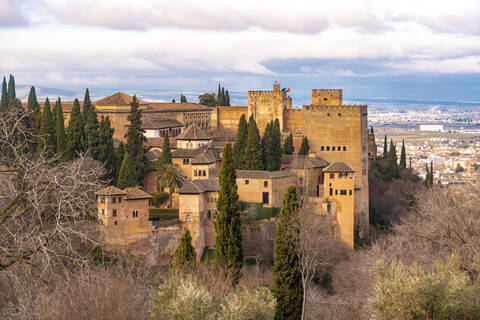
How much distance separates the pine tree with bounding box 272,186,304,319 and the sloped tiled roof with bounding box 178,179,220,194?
6.83 m

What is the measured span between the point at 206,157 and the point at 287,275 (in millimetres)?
13598

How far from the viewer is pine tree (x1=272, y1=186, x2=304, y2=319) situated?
30062 mm

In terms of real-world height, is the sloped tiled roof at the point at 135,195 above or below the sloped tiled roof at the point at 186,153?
below

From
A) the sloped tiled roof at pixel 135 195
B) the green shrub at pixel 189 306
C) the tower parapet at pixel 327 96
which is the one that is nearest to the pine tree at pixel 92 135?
the sloped tiled roof at pixel 135 195

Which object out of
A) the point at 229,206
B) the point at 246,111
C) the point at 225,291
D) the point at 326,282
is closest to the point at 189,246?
the point at 229,206

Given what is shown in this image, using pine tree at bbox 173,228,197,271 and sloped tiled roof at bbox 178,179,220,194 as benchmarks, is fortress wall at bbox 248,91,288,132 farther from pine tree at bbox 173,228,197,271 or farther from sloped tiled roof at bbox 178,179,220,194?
pine tree at bbox 173,228,197,271

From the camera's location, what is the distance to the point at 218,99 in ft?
241

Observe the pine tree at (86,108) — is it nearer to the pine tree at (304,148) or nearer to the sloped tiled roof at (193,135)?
the sloped tiled roof at (193,135)

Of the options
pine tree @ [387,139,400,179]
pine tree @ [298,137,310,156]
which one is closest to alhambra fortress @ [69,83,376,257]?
pine tree @ [298,137,310,156]

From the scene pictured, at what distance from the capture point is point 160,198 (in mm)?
41938

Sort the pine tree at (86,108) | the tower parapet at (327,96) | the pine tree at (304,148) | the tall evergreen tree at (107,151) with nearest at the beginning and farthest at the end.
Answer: the tall evergreen tree at (107,151) → the pine tree at (86,108) → the pine tree at (304,148) → the tower parapet at (327,96)

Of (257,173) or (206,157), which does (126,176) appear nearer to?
(206,157)

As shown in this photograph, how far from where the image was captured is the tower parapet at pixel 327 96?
6050cm

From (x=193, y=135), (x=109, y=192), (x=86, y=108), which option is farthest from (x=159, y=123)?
(x=109, y=192)
